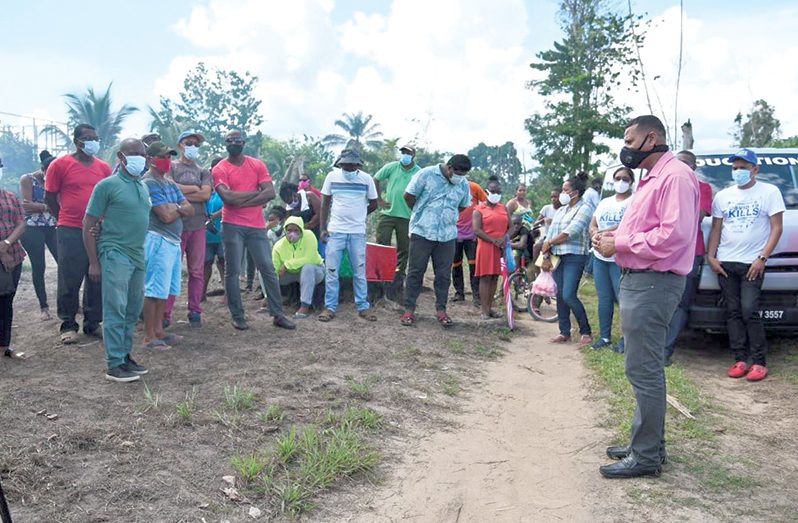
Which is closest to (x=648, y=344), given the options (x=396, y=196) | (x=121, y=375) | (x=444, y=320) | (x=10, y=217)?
(x=121, y=375)

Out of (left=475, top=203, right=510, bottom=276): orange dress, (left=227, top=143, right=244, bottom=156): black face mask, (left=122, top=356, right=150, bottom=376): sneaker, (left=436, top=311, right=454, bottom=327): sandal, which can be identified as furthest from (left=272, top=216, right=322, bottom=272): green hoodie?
(left=122, top=356, right=150, bottom=376): sneaker

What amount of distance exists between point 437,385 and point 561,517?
2.20 m

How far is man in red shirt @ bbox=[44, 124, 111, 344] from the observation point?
587 centimetres

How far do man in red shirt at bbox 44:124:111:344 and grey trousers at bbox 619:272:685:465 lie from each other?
15.4 feet

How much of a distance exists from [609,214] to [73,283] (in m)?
5.21

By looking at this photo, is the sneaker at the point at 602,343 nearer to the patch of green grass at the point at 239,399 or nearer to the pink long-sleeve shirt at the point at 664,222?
the pink long-sleeve shirt at the point at 664,222

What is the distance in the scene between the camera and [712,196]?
632 cm

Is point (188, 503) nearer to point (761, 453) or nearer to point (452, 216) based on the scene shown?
point (761, 453)


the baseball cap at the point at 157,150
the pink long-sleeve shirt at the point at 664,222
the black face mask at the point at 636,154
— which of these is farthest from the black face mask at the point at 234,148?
the pink long-sleeve shirt at the point at 664,222

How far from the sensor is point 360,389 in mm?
4938

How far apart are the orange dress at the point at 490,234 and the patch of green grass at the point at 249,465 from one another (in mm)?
4966

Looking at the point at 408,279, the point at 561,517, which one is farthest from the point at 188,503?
→ the point at 408,279

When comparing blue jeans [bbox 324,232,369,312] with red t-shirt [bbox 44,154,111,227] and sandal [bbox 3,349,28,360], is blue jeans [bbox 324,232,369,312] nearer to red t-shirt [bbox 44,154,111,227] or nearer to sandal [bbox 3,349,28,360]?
red t-shirt [bbox 44,154,111,227]

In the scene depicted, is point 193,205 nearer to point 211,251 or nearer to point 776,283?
point 211,251
